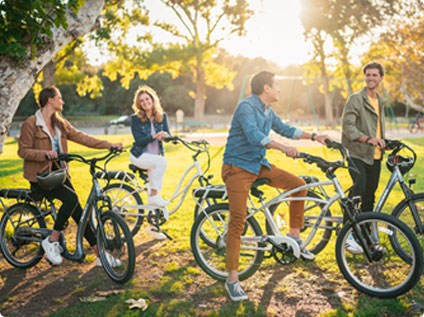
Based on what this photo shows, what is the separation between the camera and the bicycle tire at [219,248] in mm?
4125

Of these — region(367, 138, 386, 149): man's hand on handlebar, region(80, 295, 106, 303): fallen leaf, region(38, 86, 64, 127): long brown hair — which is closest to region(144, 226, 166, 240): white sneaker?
region(80, 295, 106, 303): fallen leaf

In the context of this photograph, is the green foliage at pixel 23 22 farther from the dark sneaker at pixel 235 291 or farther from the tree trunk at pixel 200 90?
the tree trunk at pixel 200 90

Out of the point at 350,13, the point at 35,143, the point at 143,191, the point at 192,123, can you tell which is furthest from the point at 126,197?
the point at 192,123

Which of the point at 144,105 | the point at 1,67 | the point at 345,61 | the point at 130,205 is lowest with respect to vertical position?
the point at 130,205

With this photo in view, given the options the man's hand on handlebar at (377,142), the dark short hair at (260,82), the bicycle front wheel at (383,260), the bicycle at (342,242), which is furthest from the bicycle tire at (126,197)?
the man's hand on handlebar at (377,142)

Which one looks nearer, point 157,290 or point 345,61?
point 157,290

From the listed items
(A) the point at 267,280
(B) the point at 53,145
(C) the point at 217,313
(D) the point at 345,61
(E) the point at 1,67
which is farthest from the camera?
(D) the point at 345,61

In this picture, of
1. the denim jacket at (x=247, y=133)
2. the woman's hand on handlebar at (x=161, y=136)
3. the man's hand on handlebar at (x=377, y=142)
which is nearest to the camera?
the denim jacket at (x=247, y=133)

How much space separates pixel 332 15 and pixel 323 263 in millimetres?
20756

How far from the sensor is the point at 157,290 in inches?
163

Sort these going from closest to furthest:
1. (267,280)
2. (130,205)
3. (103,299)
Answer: (103,299) < (267,280) < (130,205)

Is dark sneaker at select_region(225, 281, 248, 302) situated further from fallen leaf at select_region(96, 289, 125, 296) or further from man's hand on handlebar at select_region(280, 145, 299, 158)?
man's hand on handlebar at select_region(280, 145, 299, 158)

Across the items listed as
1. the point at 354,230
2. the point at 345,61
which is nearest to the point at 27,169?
the point at 354,230

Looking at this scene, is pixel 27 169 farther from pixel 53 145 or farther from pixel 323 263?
pixel 323 263
